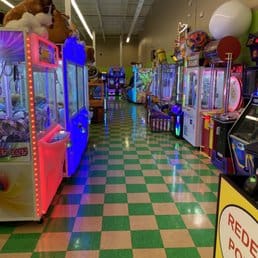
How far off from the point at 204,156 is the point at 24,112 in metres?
3.67

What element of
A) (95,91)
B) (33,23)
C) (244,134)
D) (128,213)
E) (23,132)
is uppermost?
(33,23)

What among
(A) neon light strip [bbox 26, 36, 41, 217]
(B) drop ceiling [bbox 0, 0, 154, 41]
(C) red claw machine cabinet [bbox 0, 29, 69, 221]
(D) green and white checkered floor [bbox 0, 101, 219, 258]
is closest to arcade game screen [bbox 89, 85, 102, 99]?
(D) green and white checkered floor [bbox 0, 101, 219, 258]

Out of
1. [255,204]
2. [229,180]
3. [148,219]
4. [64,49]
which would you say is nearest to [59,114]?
[64,49]

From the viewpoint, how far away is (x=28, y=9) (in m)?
3.45

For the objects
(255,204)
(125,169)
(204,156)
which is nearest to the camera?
(255,204)

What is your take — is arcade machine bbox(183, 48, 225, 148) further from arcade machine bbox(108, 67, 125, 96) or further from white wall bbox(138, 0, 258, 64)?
arcade machine bbox(108, 67, 125, 96)

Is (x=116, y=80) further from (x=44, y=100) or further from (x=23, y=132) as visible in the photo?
(x=23, y=132)

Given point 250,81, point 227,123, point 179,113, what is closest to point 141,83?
point 179,113

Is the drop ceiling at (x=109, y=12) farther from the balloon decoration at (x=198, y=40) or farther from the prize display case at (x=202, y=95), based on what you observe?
the prize display case at (x=202, y=95)

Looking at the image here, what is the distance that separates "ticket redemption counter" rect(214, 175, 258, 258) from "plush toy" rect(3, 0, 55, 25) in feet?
9.94

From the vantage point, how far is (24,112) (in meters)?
2.72

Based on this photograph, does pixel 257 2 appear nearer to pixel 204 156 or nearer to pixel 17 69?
pixel 204 156

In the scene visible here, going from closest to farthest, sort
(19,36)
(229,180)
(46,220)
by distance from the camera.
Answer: (229,180) → (19,36) → (46,220)

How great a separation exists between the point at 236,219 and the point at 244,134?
2.19m
